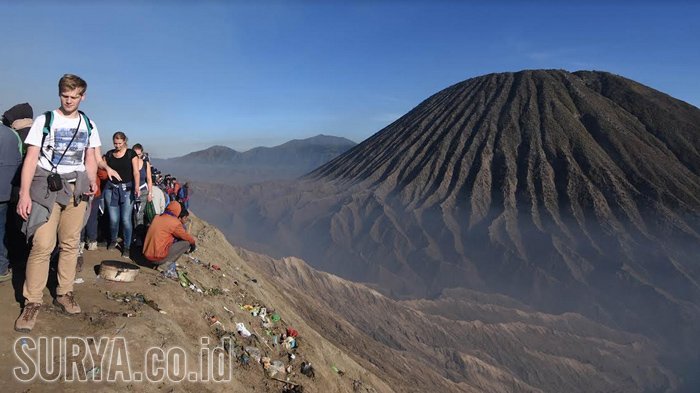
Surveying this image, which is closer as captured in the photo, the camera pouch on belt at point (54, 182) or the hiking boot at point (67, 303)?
the camera pouch on belt at point (54, 182)

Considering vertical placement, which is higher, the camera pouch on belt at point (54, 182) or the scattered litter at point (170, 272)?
the camera pouch on belt at point (54, 182)

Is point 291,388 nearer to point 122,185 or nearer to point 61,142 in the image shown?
point 122,185

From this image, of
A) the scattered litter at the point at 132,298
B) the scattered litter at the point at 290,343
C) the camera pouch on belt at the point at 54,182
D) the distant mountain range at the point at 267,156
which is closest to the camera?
the camera pouch on belt at the point at 54,182

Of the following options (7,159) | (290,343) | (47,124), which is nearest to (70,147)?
(47,124)

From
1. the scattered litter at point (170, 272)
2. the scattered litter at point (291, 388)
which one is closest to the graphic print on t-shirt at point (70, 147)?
the scattered litter at point (170, 272)

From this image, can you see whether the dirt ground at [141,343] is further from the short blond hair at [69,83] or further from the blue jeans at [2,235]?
the short blond hair at [69,83]

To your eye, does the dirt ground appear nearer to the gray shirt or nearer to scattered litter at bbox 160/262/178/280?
scattered litter at bbox 160/262/178/280

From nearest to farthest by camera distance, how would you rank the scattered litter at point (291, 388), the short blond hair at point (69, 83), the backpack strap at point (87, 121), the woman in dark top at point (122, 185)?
the short blond hair at point (69, 83)
the backpack strap at point (87, 121)
the scattered litter at point (291, 388)
the woman in dark top at point (122, 185)

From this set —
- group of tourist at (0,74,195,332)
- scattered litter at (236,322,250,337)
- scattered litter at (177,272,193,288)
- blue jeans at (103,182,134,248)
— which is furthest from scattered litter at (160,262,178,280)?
group of tourist at (0,74,195,332)
